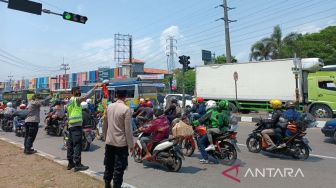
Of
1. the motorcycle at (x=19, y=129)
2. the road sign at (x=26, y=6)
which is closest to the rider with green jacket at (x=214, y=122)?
the motorcycle at (x=19, y=129)

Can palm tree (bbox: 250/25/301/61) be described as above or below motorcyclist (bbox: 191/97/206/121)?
above

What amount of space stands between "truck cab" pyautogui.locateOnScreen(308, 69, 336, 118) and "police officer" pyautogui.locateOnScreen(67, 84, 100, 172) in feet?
47.2

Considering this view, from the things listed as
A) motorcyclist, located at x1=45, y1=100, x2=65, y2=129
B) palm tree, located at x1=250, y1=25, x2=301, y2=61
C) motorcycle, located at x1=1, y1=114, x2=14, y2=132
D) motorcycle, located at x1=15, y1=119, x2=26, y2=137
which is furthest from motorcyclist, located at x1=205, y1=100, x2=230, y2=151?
palm tree, located at x1=250, y1=25, x2=301, y2=61

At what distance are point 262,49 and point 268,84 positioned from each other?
28192 millimetres

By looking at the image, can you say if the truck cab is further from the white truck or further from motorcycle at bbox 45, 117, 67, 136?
motorcycle at bbox 45, 117, 67, 136

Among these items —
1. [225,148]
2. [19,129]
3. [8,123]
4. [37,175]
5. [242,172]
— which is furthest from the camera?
[8,123]

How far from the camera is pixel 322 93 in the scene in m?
18.3

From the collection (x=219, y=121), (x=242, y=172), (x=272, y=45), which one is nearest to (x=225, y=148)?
(x=219, y=121)

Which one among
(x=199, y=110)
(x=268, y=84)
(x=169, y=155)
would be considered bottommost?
(x=169, y=155)

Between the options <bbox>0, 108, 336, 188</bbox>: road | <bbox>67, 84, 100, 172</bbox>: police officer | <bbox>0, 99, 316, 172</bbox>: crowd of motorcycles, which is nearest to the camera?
<bbox>0, 108, 336, 188</bbox>: road

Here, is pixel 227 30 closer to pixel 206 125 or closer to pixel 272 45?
pixel 272 45

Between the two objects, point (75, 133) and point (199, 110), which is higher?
point (199, 110)

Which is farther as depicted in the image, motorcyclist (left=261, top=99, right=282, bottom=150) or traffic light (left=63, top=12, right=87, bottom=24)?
traffic light (left=63, top=12, right=87, bottom=24)

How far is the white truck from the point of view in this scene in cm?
1845
